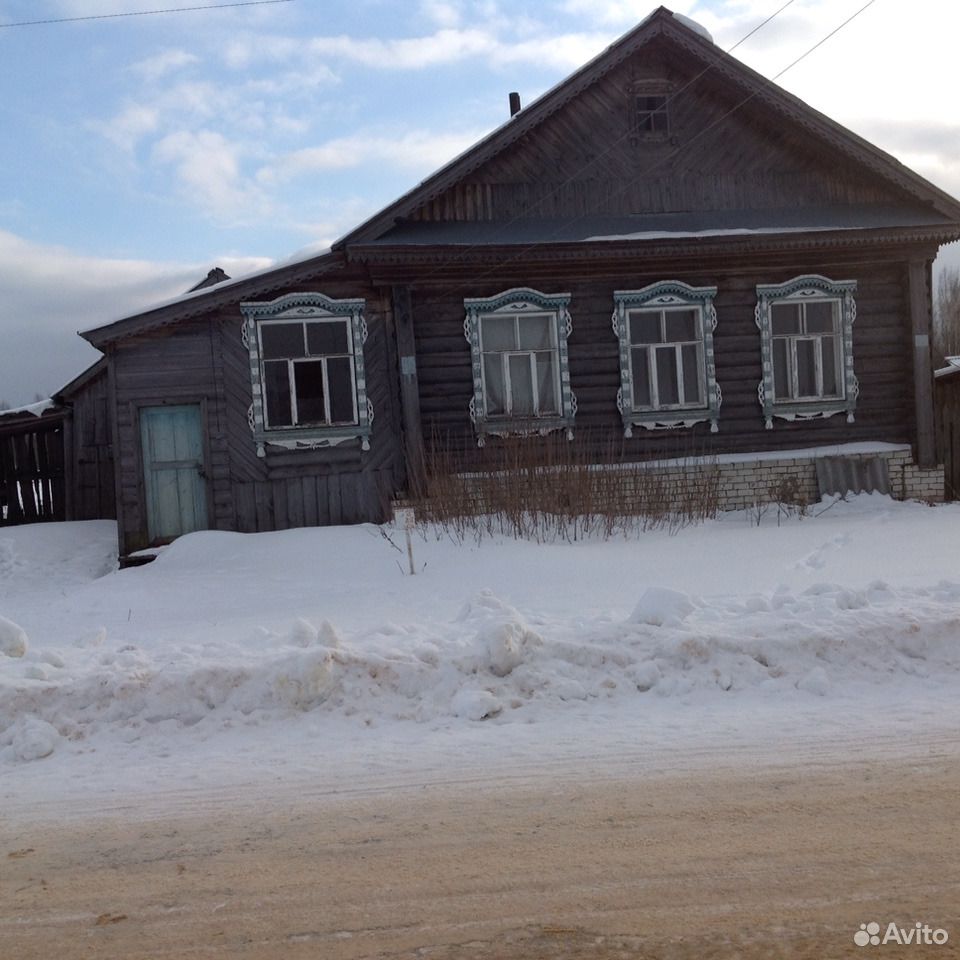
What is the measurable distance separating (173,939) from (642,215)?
42.1 feet

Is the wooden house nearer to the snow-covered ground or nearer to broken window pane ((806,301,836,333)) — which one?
broken window pane ((806,301,836,333))

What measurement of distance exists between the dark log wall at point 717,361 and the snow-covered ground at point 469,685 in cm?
608

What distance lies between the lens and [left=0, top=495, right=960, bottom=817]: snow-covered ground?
156 inches

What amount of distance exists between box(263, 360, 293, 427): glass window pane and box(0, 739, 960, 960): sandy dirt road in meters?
9.86

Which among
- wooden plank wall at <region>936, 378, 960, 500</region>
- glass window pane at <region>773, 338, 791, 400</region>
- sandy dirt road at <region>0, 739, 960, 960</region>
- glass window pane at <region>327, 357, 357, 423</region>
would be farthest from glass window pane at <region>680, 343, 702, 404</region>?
sandy dirt road at <region>0, 739, 960, 960</region>

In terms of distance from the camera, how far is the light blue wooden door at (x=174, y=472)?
41.7 feet

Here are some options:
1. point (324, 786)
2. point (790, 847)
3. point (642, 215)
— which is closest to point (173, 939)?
point (324, 786)

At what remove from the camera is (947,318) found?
5491 cm

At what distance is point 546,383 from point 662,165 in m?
3.91

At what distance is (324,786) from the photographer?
146 inches

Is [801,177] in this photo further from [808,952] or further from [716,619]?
[808,952]

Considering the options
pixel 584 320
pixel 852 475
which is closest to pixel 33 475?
pixel 584 320

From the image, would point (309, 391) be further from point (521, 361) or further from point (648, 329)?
point (648, 329)

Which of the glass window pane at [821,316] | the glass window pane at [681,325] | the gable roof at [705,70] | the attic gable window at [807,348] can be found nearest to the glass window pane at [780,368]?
the attic gable window at [807,348]
